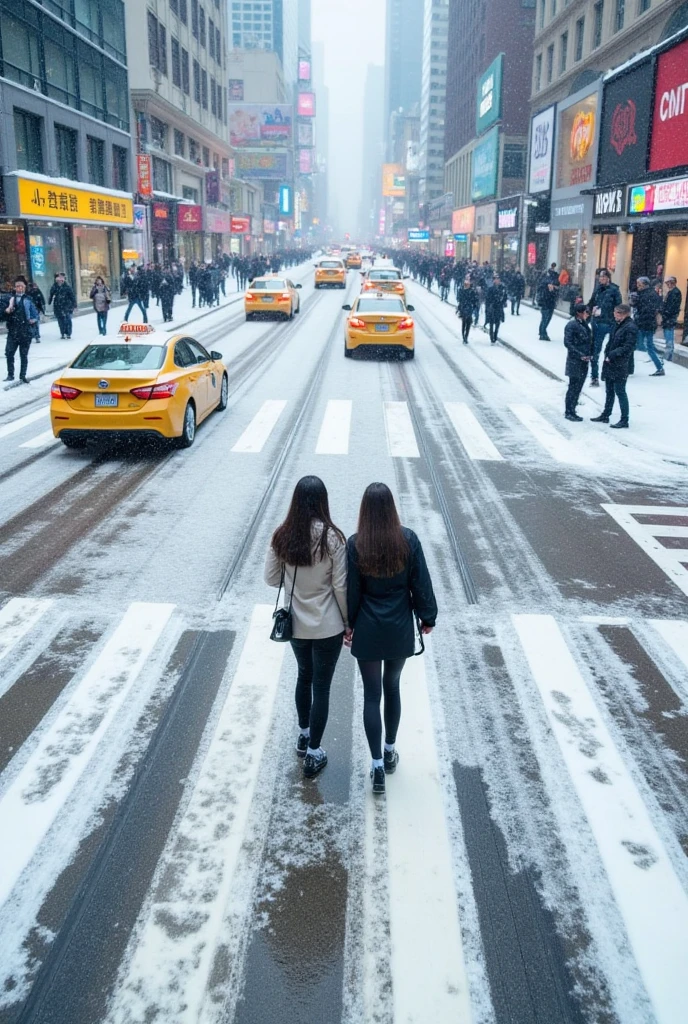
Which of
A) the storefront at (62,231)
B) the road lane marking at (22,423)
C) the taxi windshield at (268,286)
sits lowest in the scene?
the road lane marking at (22,423)

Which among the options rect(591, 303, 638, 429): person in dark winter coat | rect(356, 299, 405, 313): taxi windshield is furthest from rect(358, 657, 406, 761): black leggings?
rect(356, 299, 405, 313): taxi windshield

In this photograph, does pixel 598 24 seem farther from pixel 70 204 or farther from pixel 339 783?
pixel 339 783

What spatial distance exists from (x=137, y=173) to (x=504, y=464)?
38.3m

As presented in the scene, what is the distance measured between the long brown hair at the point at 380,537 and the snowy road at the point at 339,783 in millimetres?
1316

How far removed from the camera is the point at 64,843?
440 centimetres

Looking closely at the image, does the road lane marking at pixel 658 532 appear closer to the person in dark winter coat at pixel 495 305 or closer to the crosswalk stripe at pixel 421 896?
the crosswalk stripe at pixel 421 896

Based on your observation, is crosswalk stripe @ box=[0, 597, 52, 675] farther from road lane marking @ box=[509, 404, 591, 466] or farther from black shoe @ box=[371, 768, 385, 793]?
road lane marking @ box=[509, 404, 591, 466]

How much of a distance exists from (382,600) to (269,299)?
28628 mm

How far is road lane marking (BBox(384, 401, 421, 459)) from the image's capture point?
41.3 ft

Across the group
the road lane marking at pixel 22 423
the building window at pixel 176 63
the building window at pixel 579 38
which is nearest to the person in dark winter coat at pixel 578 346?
the road lane marking at pixel 22 423

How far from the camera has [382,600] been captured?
186 inches

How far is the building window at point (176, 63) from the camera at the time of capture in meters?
56.4

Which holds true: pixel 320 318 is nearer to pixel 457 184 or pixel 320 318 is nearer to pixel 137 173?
pixel 137 173

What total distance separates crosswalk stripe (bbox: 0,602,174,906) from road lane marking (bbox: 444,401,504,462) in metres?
6.66
